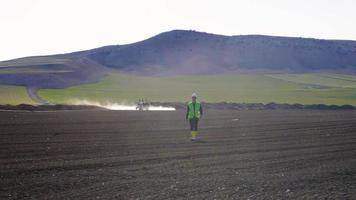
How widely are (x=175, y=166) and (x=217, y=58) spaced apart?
164m

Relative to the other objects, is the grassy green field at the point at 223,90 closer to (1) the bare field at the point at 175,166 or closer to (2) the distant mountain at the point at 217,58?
(2) the distant mountain at the point at 217,58

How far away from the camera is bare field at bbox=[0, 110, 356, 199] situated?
1150 cm

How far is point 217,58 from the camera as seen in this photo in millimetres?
177625

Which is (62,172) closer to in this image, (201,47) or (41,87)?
(41,87)

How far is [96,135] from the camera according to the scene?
78.7 ft

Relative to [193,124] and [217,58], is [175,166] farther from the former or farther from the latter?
[217,58]

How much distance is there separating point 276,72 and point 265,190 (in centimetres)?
14789

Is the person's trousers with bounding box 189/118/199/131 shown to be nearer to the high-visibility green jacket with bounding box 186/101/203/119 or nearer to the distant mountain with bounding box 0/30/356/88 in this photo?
the high-visibility green jacket with bounding box 186/101/203/119

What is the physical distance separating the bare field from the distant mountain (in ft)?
402

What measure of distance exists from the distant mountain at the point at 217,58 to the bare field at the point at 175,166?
123m

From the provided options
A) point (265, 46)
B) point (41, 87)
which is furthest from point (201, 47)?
point (41, 87)

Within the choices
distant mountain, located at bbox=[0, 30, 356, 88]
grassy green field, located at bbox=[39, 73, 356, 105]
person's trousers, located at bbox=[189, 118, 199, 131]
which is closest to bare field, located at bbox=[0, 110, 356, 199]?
person's trousers, located at bbox=[189, 118, 199, 131]

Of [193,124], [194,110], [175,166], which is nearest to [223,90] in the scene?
[194,110]

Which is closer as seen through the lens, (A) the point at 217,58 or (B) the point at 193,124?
(B) the point at 193,124
